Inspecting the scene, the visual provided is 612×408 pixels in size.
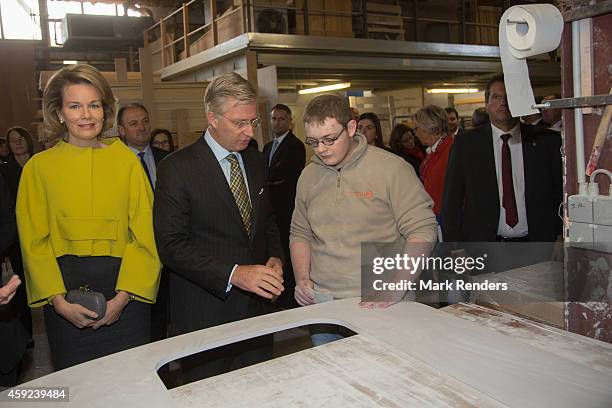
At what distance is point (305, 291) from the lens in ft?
6.87

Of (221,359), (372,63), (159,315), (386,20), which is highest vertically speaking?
(386,20)

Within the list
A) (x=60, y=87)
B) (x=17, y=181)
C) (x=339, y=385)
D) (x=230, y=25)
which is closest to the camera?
(x=339, y=385)

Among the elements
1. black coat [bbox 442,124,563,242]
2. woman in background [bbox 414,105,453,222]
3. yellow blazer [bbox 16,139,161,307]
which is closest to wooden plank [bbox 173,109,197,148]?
woman in background [bbox 414,105,453,222]

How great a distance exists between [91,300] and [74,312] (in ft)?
0.27

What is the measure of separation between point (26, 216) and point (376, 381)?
4.48 feet

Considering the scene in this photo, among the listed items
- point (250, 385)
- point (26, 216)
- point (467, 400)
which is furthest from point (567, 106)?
point (26, 216)

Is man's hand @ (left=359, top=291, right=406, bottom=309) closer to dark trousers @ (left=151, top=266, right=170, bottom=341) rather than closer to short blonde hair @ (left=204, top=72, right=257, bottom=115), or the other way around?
short blonde hair @ (left=204, top=72, right=257, bottom=115)

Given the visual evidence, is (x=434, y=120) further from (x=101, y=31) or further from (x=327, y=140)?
(x=101, y=31)

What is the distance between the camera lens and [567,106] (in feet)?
5.86

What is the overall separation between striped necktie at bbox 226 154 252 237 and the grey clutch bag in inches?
22.8

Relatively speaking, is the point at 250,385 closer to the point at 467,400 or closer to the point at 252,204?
the point at 467,400

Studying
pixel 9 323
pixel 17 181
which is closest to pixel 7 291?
pixel 9 323

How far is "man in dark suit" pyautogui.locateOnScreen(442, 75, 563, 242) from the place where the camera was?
9.88 feet

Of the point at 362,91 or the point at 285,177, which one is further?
the point at 362,91
